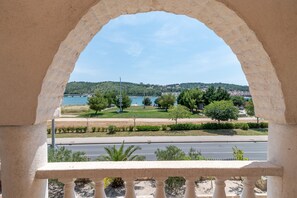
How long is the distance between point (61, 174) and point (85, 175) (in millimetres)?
168

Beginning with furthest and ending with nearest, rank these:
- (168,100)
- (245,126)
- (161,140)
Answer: (168,100) < (245,126) < (161,140)

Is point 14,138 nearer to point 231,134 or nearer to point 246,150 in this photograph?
point 246,150

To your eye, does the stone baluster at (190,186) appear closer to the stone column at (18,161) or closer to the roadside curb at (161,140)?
the stone column at (18,161)

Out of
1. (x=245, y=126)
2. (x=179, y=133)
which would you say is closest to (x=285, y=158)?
(x=179, y=133)

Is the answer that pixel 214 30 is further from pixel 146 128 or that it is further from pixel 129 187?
pixel 146 128

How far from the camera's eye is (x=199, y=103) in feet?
151

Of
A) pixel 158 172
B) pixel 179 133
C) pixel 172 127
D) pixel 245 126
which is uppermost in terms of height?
pixel 158 172

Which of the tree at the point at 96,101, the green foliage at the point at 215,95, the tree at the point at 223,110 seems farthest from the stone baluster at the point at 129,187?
the green foliage at the point at 215,95

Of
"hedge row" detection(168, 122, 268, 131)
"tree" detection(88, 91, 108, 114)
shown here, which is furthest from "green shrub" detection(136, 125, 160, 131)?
"tree" detection(88, 91, 108, 114)

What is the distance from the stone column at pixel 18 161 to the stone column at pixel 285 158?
1.70 meters

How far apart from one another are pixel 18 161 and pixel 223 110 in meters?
29.9

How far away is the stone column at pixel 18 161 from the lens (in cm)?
146

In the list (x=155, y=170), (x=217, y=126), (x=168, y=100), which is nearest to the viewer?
(x=155, y=170)

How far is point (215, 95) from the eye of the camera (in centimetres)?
4203
